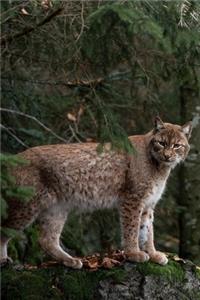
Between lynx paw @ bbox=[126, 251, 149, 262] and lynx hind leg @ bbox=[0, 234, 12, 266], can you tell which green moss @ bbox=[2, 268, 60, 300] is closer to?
lynx hind leg @ bbox=[0, 234, 12, 266]

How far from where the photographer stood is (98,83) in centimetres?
907

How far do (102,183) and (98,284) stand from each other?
1.03 meters

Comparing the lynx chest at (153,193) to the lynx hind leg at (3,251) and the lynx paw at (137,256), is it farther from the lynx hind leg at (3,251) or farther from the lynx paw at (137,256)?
the lynx hind leg at (3,251)

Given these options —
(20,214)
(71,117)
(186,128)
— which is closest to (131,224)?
(20,214)

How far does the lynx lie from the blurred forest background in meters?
0.35

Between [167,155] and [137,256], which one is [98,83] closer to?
[167,155]

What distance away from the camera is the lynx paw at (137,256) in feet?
24.6

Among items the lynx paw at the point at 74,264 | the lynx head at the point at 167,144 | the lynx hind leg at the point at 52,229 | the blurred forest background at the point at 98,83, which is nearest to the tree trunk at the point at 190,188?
the blurred forest background at the point at 98,83

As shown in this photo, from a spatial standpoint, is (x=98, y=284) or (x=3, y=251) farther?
(x=3, y=251)

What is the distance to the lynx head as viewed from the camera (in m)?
7.93

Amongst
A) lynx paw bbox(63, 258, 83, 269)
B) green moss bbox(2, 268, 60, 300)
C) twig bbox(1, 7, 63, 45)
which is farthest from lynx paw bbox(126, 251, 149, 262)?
twig bbox(1, 7, 63, 45)

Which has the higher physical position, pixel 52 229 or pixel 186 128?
pixel 186 128

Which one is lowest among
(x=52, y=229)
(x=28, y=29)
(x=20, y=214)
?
Result: (x=52, y=229)

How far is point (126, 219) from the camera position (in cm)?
772
